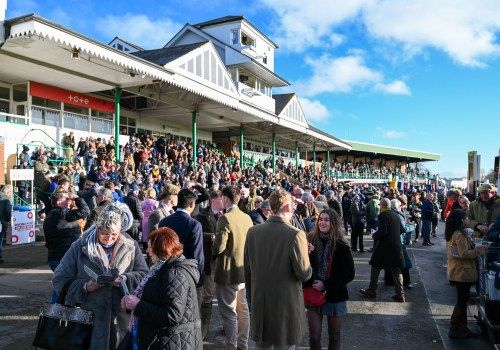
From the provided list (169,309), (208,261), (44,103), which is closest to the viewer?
(169,309)

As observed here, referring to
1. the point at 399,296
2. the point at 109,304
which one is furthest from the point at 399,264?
the point at 109,304

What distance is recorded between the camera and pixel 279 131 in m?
31.0

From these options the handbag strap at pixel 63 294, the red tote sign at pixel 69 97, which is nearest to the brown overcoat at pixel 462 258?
the handbag strap at pixel 63 294

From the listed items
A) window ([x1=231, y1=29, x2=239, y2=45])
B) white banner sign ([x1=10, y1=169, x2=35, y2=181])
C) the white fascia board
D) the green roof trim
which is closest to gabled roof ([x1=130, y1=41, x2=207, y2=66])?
the white fascia board

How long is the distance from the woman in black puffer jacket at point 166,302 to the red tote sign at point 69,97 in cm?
1661

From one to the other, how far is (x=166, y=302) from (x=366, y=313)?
4.51 metres

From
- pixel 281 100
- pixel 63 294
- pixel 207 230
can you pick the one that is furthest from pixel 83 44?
pixel 281 100

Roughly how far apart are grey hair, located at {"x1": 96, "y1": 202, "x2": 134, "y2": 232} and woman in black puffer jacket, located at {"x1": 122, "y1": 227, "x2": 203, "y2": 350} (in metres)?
0.43

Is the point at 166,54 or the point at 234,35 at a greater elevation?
the point at 234,35

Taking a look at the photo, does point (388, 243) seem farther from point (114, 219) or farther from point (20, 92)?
point (20, 92)

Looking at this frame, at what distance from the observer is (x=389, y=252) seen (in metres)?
6.95

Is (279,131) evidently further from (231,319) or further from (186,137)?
(231,319)

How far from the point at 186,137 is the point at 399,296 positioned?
74.8ft

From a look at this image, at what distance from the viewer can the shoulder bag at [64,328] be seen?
294 centimetres
